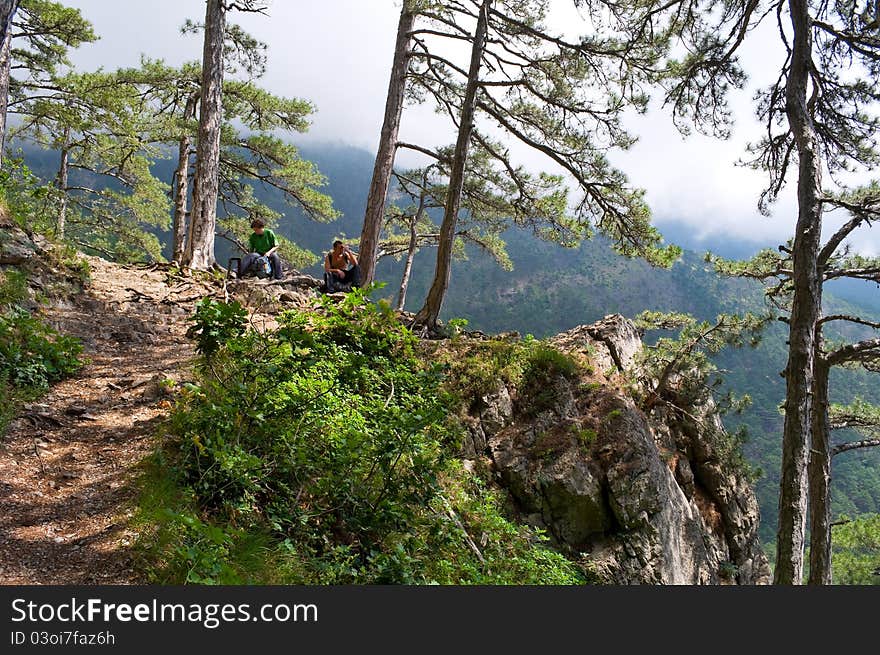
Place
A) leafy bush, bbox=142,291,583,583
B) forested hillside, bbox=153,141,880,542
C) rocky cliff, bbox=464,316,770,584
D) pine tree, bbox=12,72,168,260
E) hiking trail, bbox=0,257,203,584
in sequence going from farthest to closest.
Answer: forested hillside, bbox=153,141,880,542 → pine tree, bbox=12,72,168,260 → rocky cliff, bbox=464,316,770,584 → leafy bush, bbox=142,291,583,583 → hiking trail, bbox=0,257,203,584

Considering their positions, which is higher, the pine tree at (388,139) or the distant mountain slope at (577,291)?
the pine tree at (388,139)

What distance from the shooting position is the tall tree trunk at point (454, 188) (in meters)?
8.30

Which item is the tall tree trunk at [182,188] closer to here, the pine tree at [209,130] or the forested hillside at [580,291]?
the pine tree at [209,130]

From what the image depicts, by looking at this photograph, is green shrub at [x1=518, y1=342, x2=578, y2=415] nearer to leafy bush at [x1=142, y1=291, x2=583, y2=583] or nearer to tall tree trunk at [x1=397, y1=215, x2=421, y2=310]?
leafy bush at [x1=142, y1=291, x2=583, y2=583]

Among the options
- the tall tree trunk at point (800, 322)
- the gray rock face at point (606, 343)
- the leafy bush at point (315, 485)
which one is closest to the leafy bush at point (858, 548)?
the gray rock face at point (606, 343)

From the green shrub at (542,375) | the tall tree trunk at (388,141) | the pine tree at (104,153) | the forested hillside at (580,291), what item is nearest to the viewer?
the green shrub at (542,375)

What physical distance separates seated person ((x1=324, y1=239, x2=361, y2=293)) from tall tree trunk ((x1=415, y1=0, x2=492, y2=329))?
1.44 meters

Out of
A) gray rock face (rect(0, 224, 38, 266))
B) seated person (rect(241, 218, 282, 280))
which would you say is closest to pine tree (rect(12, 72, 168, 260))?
seated person (rect(241, 218, 282, 280))

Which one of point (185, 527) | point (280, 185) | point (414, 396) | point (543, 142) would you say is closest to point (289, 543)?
point (185, 527)

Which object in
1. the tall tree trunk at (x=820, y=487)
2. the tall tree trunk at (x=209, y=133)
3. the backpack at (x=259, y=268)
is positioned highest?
the tall tree trunk at (x=209, y=133)

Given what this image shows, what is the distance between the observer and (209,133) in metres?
9.91

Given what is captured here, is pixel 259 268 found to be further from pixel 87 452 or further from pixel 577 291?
pixel 577 291

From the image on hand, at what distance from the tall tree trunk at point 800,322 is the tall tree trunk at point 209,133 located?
9.37m

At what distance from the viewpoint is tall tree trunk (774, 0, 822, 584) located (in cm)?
564
